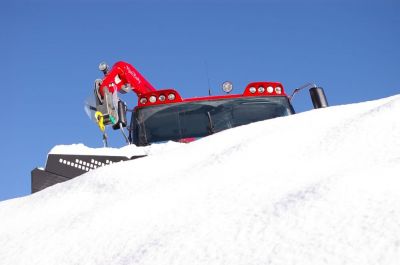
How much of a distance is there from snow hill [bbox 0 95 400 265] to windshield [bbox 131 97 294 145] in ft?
9.56

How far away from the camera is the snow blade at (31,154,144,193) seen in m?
2.89

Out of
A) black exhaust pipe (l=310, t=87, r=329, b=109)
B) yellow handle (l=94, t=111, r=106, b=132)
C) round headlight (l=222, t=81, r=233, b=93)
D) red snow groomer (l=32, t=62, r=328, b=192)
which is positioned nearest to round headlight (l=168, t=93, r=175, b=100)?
red snow groomer (l=32, t=62, r=328, b=192)

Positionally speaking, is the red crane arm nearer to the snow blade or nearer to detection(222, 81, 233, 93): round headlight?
detection(222, 81, 233, 93): round headlight

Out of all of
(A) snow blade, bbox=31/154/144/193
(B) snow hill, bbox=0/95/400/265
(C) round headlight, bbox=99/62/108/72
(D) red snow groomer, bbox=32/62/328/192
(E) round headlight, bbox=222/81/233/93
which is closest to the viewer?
(B) snow hill, bbox=0/95/400/265

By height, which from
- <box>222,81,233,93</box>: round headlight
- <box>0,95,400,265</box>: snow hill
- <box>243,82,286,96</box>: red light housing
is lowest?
<box>0,95,400,265</box>: snow hill

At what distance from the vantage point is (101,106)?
475 cm

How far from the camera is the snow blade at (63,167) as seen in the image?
9.49 feet

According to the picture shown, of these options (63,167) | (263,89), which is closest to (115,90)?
(263,89)

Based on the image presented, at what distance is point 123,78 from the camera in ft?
20.4

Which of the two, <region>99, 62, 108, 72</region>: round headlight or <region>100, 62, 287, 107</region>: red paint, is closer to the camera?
<region>100, 62, 287, 107</region>: red paint

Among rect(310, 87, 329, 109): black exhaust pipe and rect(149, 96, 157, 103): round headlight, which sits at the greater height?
rect(149, 96, 157, 103): round headlight

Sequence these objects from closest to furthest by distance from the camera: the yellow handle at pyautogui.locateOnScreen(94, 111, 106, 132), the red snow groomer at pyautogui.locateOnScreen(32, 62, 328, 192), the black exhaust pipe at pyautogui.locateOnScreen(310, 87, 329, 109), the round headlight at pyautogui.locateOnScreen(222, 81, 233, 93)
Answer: the yellow handle at pyautogui.locateOnScreen(94, 111, 106, 132)
the red snow groomer at pyautogui.locateOnScreen(32, 62, 328, 192)
the black exhaust pipe at pyautogui.locateOnScreen(310, 87, 329, 109)
the round headlight at pyautogui.locateOnScreen(222, 81, 233, 93)

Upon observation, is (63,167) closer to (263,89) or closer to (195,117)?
(195,117)

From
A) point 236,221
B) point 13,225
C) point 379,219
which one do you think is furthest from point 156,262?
point 13,225
